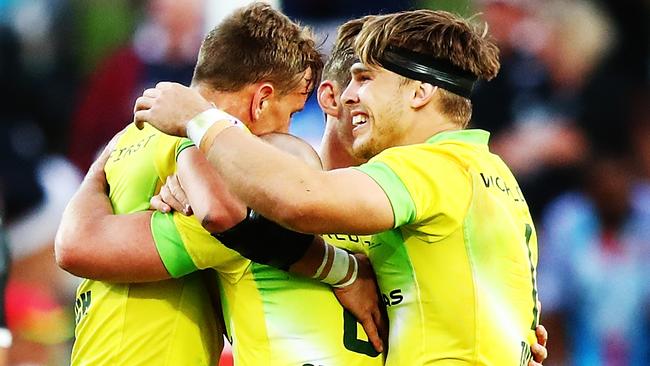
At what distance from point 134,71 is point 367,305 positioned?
534cm

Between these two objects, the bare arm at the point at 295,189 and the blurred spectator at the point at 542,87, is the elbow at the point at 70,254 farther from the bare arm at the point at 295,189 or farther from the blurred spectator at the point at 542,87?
the blurred spectator at the point at 542,87

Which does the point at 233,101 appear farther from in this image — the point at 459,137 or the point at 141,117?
the point at 459,137

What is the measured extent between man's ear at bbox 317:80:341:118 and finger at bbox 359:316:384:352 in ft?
3.61

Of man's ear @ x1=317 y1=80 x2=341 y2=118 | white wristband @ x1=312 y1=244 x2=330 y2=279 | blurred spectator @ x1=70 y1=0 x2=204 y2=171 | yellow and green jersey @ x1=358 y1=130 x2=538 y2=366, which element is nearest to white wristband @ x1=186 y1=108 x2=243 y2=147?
yellow and green jersey @ x1=358 y1=130 x2=538 y2=366

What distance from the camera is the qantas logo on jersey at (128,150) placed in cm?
433

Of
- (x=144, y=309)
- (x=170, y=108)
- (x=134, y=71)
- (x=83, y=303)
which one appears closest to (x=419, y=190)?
(x=170, y=108)

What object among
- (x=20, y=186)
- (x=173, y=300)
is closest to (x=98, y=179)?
(x=173, y=300)

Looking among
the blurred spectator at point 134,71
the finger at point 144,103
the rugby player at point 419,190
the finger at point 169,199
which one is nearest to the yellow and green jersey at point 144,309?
the finger at point 169,199

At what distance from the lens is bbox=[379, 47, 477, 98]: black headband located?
13.4ft

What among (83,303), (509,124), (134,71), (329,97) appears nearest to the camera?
(83,303)

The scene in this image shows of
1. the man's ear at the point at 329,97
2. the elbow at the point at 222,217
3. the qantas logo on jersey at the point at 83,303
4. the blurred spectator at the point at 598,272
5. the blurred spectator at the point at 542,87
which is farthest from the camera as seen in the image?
the blurred spectator at the point at 542,87

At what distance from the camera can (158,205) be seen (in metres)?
4.07

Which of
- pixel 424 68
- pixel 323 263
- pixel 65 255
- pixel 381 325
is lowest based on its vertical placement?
pixel 381 325

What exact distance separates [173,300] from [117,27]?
17.2 ft
